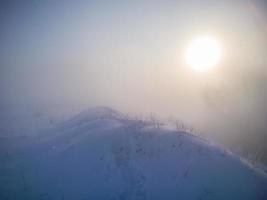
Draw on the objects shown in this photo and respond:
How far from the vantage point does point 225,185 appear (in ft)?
31.8

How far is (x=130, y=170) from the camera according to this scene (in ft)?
33.0

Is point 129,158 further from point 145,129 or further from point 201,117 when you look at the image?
point 201,117

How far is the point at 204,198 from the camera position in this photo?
934cm

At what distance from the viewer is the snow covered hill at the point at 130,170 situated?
9516 mm

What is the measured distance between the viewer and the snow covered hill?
9516 mm

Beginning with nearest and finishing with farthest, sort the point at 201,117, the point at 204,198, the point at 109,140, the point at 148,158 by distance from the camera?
the point at 204,198
the point at 148,158
the point at 109,140
the point at 201,117

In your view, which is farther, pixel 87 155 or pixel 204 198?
pixel 87 155

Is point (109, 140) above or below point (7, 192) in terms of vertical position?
above

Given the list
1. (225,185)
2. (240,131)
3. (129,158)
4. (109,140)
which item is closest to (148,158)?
(129,158)

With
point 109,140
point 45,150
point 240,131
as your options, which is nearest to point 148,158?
point 109,140

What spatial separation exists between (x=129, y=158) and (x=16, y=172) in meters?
3.61

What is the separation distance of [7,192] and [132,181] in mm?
3628

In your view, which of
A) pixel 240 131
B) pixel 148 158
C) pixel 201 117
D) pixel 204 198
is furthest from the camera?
pixel 201 117

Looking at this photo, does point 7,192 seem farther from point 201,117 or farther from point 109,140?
point 201,117
